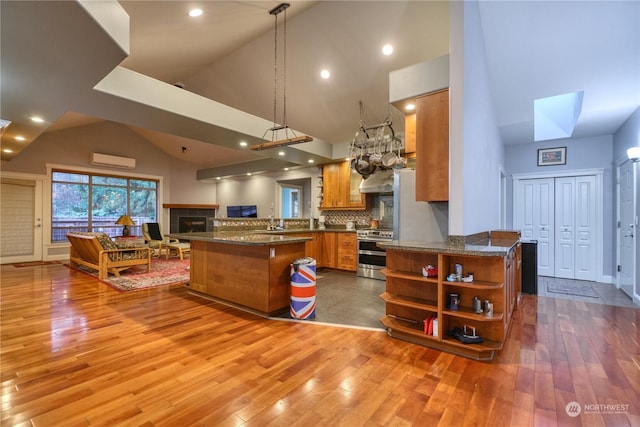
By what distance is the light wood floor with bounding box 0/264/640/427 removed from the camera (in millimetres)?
1708

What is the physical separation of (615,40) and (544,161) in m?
3.03

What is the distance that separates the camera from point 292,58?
188 inches

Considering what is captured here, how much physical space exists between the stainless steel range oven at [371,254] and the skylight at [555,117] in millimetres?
3488

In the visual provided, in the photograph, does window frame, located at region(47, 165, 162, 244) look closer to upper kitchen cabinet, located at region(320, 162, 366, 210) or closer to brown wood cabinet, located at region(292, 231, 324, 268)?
upper kitchen cabinet, located at region(320, 162, 366, 210)

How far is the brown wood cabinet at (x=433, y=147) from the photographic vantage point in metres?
3.00

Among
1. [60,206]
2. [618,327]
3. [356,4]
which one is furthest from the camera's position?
[60,206]

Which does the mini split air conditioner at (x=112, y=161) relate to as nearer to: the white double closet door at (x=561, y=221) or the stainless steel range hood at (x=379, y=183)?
the stainless steel range hood at (x=379, y=183)

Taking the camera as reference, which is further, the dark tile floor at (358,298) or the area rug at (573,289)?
the area rug at (573,289)

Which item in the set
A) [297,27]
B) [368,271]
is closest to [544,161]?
[368,271]

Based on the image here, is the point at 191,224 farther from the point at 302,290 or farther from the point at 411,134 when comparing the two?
the point at 411,134

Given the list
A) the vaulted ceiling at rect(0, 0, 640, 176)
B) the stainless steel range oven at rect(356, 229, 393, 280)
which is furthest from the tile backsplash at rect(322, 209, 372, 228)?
the vaulted ceiling at rect(0, 0, 640, 176)

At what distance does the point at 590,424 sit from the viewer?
5.39 ft

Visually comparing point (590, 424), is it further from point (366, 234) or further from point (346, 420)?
point (366, 234)

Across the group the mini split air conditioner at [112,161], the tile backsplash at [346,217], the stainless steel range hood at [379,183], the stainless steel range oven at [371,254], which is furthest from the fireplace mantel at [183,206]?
the stainless steel range oven at [371,254]
